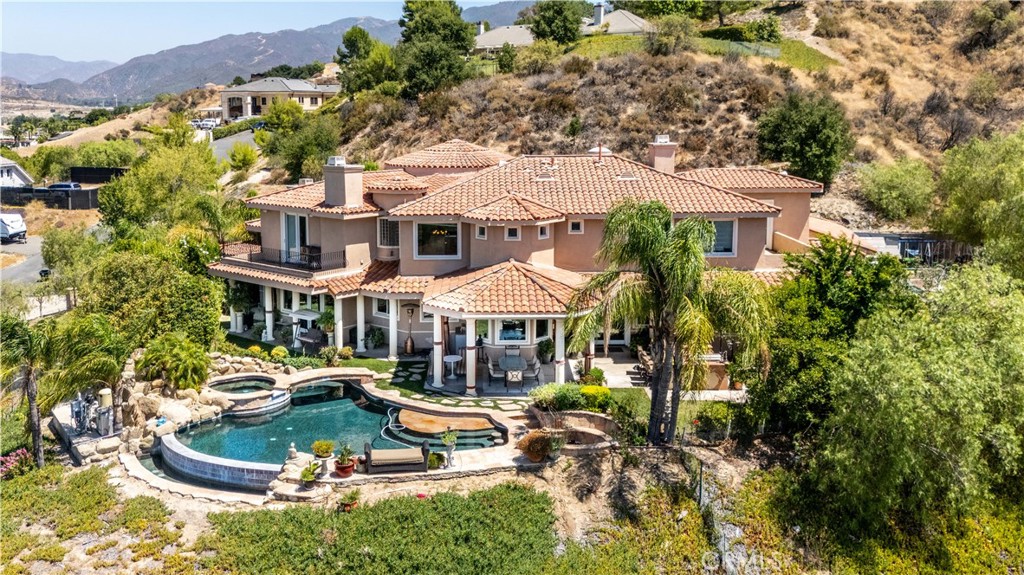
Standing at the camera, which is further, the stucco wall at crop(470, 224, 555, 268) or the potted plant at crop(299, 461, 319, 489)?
the stucco wall at crop(470, 224, 555, 268)

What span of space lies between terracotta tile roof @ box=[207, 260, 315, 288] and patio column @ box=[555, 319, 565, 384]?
31.6ft

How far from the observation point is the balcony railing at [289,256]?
28844 millimetres

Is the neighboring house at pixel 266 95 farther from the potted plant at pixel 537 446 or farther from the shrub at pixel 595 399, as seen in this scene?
the potted plant at pixel 537 446

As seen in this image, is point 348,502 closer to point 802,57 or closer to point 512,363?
point 512,363

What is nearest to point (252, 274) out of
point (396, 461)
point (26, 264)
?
point (396, 461)

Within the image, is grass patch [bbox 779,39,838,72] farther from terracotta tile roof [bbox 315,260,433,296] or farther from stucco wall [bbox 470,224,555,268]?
terracotta tile roof [bbox 315,260,433,296]

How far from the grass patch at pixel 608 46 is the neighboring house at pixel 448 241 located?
42.3 metres

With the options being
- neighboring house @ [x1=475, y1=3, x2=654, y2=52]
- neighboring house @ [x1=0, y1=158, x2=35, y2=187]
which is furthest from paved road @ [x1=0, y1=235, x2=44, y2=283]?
neighboring house @ [x1=475, y1=3, x2=654, y2=52]

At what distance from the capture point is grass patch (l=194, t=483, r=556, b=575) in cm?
1582

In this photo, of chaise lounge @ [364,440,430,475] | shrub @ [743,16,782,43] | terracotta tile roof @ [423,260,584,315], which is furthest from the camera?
shrub @ [743,16,782,43]

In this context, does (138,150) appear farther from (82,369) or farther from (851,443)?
(851,443)

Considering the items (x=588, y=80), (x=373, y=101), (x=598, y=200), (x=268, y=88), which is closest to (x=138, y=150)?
(x=268, y=88)

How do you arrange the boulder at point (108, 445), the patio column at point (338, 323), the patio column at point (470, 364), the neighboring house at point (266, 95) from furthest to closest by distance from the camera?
the neighboring house at point (266, 95)
the patio column at point (338, 323)
the patio column at point (470, 364)
the boulder at point (108, 445)

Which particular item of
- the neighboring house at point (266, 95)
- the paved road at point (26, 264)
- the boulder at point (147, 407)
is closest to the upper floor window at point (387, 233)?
the boulder at point (147, 407)
